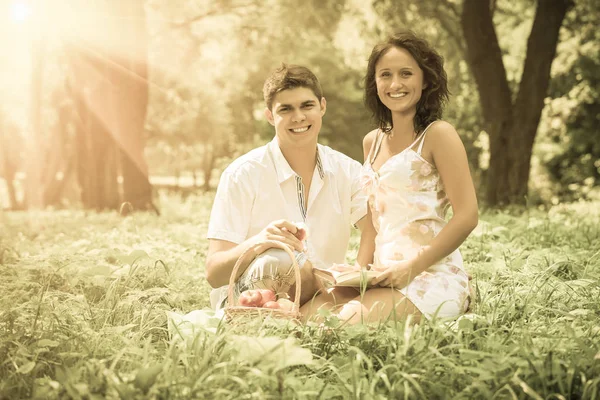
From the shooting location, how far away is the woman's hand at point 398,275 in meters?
3.72

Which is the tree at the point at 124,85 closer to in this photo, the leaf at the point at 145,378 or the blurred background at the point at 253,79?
the blurred background at the point at 253,79

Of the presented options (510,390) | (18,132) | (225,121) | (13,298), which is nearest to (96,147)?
(13,298)

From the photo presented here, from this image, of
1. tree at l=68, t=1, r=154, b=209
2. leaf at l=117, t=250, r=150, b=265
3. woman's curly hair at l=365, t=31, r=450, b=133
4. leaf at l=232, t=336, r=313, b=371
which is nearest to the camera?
leaf at l=232, t=336, r=313, b=371

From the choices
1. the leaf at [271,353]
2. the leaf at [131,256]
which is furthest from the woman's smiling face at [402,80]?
the leaf at [131,256]

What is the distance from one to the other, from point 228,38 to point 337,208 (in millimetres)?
15121

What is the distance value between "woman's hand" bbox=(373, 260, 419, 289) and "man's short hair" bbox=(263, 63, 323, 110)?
1.36 m

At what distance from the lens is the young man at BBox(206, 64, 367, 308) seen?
4.11 m

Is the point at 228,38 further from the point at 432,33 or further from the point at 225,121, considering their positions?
the point at 225,121

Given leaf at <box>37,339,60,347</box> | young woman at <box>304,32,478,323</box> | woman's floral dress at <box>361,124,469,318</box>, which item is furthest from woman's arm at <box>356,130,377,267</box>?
leaf at <box>37,339,60,347</box>

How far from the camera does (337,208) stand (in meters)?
4.48

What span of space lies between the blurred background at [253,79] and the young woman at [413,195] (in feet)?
1.67

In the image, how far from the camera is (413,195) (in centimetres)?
398

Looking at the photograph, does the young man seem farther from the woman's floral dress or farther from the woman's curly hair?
the woman's curly hair

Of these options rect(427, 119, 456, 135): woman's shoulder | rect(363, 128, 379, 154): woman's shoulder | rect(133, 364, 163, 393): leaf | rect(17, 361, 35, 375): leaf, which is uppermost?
rect(427, 119, 456, 135): woman's shoulder
